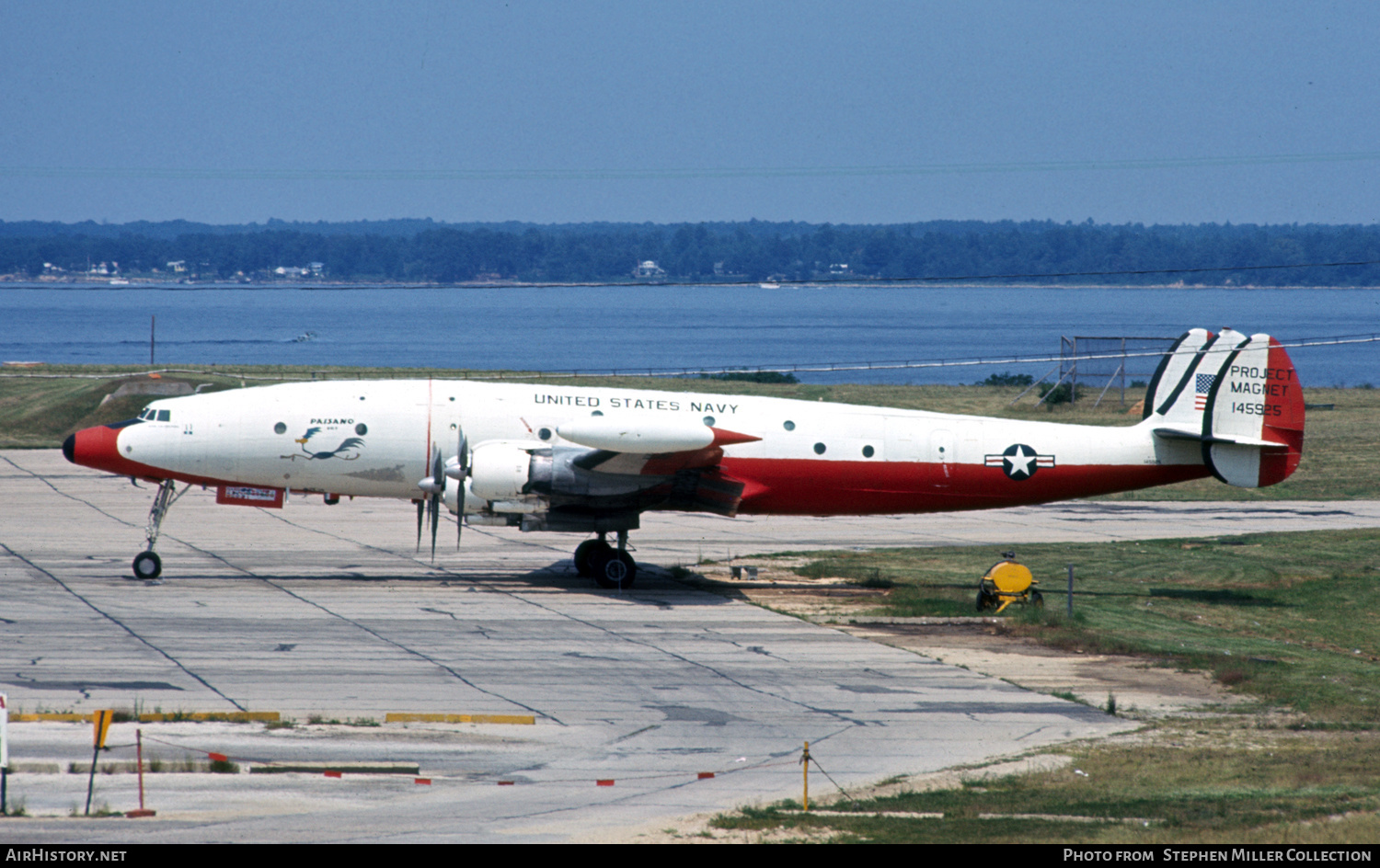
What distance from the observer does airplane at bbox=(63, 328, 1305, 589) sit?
2808cm

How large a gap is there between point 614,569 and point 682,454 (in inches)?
129

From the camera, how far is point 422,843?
41.2 feet

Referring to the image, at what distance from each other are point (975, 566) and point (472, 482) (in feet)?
43.9

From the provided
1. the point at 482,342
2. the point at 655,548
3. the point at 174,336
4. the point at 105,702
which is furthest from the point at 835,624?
the point at 174,336

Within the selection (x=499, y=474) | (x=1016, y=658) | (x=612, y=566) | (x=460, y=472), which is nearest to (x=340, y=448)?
(x=460, y=472)

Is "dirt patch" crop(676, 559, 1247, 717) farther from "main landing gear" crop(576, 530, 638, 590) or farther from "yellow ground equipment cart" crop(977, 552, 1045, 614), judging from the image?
"main landing gear" crop(576, 530, 638, 590)

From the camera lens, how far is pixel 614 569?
1129 inches

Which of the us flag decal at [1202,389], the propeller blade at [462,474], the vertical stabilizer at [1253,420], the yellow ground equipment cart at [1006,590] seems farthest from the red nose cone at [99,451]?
the vertical stabilizer at [1253,420]

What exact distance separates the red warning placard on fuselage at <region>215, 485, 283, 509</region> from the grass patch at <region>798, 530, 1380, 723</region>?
1245 centimetres

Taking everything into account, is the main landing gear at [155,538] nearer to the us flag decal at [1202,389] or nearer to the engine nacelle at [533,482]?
the engine nacelle at [533,482]

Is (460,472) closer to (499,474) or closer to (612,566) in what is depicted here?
(499,474)

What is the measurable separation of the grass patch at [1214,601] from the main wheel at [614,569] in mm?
5085

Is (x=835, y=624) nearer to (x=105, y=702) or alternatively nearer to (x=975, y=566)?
(x=975, y=566)

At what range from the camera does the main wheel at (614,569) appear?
28.7m
